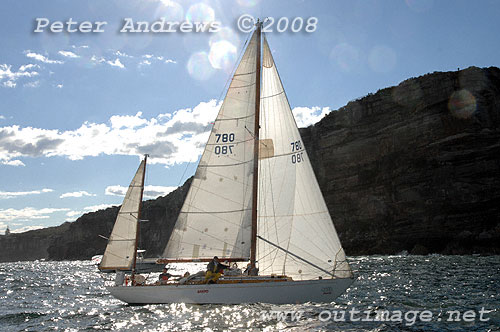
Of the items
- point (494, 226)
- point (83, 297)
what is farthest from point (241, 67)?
point (494, 226)

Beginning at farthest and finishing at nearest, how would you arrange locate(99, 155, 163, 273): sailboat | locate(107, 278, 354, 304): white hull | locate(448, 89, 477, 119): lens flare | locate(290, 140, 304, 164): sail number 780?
locate(448, 89, 477, 119): lens flare < locate(99, 155, 163, 273): sailboat < locate(290, 140, 304, 164): sail number 780 < locate(107, 278, 354, 304): white hull

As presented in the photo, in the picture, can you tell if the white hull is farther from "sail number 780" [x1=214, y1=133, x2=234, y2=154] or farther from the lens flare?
the lens flare

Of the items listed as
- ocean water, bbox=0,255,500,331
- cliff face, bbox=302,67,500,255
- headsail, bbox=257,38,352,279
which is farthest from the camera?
cliff face, bbox=302,67,500,255

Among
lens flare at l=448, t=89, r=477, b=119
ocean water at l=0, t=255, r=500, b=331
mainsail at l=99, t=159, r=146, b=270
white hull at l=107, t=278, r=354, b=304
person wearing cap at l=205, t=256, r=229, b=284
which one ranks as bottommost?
ocean water at l=0, t=255, r=500, b=331

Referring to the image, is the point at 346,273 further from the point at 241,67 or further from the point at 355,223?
the point at 355,223

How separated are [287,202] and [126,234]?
1022cm

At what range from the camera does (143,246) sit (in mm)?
136250

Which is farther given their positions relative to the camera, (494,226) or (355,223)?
(355,223)

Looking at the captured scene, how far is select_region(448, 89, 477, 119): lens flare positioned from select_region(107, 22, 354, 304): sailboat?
6717 centimetres

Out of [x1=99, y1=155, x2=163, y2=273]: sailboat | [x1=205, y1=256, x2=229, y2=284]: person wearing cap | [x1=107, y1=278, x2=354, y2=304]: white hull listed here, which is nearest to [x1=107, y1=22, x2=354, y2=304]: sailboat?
[x1=107, y1=278, x2=354, y2=304]: white hull

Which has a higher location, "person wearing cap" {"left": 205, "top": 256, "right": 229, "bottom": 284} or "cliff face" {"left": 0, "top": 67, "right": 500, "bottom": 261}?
"cliff face" {"left": 0, "top": 67, "right": 500, "bottom": 261}

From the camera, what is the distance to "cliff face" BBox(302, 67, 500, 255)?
69375 millimetres

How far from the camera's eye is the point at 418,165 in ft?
255

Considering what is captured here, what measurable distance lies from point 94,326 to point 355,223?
238 feet
